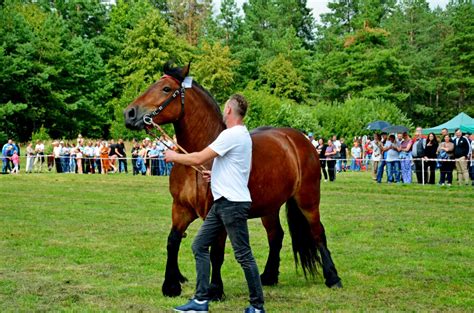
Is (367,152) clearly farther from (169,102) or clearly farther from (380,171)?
(169,102)

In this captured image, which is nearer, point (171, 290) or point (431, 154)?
point (171, 290)

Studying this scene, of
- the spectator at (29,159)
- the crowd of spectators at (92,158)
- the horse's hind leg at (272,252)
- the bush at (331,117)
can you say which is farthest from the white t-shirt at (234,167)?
the bush at (331,117)

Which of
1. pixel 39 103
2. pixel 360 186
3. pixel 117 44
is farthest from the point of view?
pixel 117 44

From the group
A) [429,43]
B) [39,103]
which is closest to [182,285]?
[39,103]

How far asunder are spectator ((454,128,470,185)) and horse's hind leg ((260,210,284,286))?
1560 centimetres

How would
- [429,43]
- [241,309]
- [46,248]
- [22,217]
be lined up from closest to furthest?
[241,309] < [46,248] < [22,217] < [429,43]

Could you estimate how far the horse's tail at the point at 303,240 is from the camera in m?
8.60

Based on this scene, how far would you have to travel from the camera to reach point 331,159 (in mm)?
26750

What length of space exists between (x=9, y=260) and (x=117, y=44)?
66.1 m

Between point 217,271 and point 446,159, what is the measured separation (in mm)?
17391

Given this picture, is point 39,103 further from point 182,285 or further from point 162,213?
point 182,285

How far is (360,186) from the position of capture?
2356 centimetres

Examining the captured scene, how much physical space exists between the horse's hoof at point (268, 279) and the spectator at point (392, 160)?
1745 centimetres

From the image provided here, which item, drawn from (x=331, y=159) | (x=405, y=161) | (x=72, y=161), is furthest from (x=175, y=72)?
(x=72, y=161)
